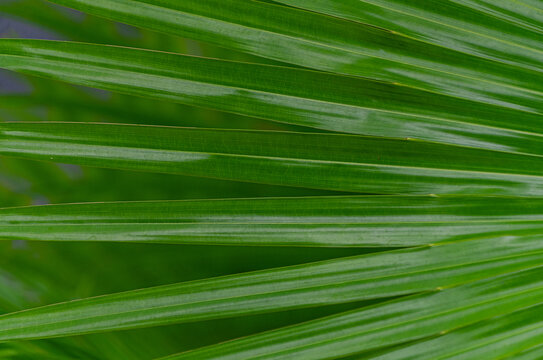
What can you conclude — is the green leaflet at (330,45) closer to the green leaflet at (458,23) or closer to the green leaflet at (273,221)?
the green leaflet at (458,23)

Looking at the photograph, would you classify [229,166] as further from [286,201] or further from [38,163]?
[38,163]

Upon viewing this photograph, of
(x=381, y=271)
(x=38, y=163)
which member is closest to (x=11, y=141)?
(x=38, y=163)

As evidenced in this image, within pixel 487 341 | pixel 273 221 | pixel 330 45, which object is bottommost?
pixel 487 341

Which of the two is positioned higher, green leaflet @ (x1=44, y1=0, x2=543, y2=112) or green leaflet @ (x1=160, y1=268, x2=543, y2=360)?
green leaflet @ (x1=44, y1=0, x2=543, y2=112)

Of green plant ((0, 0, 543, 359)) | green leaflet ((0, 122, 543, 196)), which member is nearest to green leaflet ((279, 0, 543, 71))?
green plant ((0, 0, 543, 359))

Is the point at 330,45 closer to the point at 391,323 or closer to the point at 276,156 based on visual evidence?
the point at 276,156

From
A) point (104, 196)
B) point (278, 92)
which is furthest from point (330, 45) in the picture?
point (104, 196)

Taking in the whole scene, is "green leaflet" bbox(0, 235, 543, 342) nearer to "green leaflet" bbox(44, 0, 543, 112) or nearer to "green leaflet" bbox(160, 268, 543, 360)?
"green leaflet" bbox(160, 268, 543, 360)
